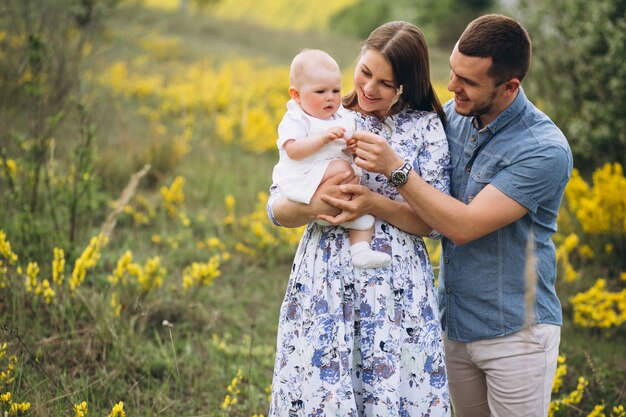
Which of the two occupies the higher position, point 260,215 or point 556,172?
point 556,172

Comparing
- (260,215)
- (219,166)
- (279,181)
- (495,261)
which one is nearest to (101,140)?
(219,166)

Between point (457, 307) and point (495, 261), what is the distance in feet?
0.80

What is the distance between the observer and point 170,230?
17.1 feet

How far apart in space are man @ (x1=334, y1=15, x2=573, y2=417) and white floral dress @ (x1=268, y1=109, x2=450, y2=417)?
16cm

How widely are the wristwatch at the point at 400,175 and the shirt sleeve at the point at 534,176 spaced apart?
33cm

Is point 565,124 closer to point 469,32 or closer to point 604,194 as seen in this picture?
point 604,194

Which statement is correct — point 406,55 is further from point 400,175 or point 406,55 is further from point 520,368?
point 520,368

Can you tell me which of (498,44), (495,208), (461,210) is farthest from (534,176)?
(498,44)

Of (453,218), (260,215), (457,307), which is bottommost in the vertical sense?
(260,215)

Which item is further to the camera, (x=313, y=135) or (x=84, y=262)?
(x=84, y=262)

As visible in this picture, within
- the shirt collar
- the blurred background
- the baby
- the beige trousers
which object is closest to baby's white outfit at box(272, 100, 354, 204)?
the baby

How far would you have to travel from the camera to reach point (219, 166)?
6.55 m

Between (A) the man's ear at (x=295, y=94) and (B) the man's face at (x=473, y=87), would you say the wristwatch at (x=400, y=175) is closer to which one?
(B) the man's face at (x=473, y=87)

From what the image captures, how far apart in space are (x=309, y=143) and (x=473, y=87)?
2.00 feet
